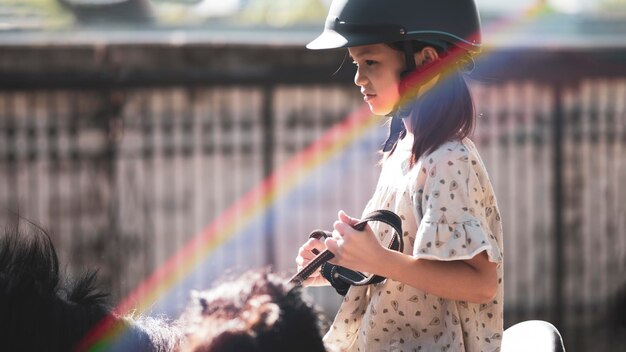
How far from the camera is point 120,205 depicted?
28.2 feet

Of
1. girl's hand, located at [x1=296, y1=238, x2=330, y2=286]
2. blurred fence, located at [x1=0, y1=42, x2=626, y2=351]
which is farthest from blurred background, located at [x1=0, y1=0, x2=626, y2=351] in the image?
girl's hand, located at [x1=296, y1=238, x2=330, y2=286]

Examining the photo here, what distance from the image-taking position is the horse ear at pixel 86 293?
1997 mm

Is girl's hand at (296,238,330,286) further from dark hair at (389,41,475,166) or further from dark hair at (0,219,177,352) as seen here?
dark hair at (0,219,177,352)

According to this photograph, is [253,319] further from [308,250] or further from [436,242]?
[308,250]

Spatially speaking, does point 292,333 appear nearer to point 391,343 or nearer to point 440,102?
point 391,343

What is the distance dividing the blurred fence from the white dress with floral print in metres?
5.61

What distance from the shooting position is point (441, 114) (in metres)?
2.54

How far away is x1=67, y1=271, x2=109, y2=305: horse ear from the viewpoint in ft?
6.55

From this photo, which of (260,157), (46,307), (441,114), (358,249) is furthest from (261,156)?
(46,307)

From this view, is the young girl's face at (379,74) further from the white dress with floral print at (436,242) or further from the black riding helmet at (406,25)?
the white dress with floral print at (436,242)

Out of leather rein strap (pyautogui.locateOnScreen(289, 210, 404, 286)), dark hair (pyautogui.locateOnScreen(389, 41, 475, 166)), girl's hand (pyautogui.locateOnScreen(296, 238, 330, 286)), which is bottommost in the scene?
girl's hand (pyautogui.locateOnScreen(296, 238, 330, 286))

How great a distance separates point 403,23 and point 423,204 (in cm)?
47

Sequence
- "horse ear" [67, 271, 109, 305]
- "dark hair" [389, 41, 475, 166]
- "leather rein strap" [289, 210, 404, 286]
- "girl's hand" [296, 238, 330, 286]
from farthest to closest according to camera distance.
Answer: "girl's hand" [296, 238, 330, 286] → "dark hair" [389, 41, 475, 166] → "leather rein strap" [289, 210, 404, 286] → "horse ear" [67, 271, 109, 305]

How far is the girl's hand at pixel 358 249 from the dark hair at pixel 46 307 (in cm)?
44
